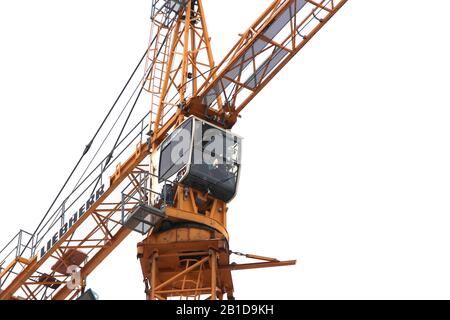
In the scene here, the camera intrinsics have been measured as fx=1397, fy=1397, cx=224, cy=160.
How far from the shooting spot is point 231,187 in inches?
1555

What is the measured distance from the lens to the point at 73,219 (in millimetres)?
42250

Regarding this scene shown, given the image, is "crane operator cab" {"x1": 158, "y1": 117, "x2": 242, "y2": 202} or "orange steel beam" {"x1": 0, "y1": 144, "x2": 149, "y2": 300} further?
"orange steel beam" {"x1": 0, "y1": 144, "x2": 149, "y2": 300}

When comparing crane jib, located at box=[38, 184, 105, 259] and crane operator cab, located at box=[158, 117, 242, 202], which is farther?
crane jib, located at box=[38, 184, 105, 259]

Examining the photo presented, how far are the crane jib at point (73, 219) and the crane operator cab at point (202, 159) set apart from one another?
280cm

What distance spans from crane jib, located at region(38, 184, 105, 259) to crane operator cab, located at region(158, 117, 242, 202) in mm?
2803

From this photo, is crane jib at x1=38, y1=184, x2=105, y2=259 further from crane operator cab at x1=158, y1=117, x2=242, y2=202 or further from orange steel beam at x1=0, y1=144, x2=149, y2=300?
crane operator cab at x1=158, y1=117, x2=242, y2=202

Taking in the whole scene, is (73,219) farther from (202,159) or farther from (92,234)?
(202,159)

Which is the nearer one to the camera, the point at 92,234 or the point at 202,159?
the point at 202,159

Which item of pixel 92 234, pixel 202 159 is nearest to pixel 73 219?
pixel 92 234

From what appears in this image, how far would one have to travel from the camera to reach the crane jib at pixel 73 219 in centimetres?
4178

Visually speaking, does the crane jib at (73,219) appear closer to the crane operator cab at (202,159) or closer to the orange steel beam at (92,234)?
the orange steel beam at (92,234)

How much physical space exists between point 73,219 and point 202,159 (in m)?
5.30

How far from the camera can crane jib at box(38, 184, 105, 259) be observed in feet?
137
